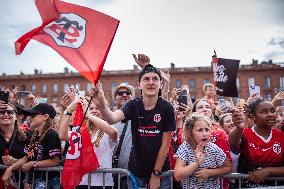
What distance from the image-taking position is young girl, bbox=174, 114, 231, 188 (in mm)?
3248

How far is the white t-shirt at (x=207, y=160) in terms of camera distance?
3.42 metres

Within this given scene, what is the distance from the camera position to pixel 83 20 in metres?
3.54

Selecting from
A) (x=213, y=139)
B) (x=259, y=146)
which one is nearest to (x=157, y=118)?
(x=213, y=139)

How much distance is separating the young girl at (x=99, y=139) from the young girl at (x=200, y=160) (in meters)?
0.92

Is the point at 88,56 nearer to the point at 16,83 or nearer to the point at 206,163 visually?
the point at 206,163

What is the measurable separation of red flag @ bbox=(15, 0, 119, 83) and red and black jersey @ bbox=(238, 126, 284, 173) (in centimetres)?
192

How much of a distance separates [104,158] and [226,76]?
271 cm

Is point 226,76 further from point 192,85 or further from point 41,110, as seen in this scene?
point 192,85

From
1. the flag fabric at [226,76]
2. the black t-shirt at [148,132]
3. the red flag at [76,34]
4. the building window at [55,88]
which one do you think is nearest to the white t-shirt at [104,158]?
the black t-shirt at [148,132]

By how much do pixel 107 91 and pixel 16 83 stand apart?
71.0 ft

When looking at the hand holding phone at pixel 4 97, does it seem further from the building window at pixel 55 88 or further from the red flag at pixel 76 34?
the building window at pixel 55 88

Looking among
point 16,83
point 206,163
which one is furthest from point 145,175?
point 16,83

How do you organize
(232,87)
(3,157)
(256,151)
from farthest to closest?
(232,87), (3,157), (256,151)

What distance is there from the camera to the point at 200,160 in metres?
3.18
